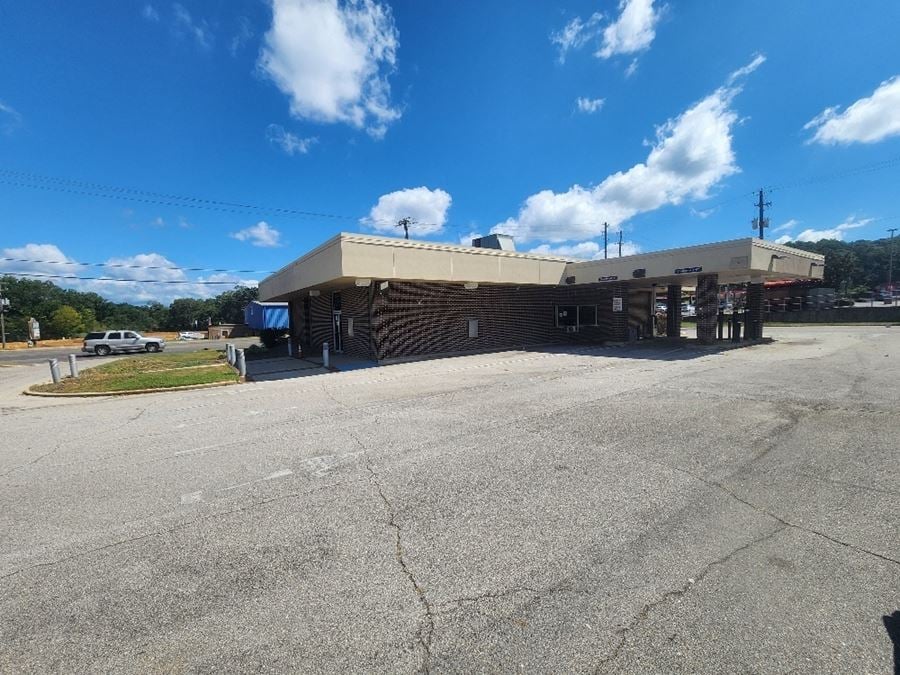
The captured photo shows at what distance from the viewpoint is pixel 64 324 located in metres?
66.1

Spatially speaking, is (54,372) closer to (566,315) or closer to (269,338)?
(269,338)

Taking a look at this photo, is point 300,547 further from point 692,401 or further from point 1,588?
point 692,401

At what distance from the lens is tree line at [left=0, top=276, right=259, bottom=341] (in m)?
66.5

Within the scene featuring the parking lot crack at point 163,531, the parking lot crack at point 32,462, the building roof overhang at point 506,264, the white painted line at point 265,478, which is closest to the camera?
the parking lot crack at point 163,531

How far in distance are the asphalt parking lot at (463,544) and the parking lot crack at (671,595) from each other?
0.06 feet

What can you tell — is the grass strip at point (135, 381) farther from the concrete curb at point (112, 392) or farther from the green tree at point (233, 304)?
the green tree at point (233, 304)

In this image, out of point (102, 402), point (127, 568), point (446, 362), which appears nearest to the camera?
point (127, 568)

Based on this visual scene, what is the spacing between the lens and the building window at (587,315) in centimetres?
2339

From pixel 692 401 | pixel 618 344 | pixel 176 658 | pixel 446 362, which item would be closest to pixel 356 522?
pixel 176 658

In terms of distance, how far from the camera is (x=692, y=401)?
8.63 m

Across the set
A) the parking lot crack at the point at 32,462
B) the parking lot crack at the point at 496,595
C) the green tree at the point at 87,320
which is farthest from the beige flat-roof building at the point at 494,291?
the green tree at the point at 87,320

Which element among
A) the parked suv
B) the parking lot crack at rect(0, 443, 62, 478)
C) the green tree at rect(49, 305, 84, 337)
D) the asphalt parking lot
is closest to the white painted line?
the asphalt parking lot

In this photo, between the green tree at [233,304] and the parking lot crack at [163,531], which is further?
the green tree at [233,304]

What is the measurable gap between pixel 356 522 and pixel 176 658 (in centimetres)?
172
